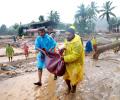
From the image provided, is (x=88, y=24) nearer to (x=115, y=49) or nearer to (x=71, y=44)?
(x=115, y=49)

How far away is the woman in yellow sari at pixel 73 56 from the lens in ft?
20.1

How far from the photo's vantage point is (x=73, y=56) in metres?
6.07

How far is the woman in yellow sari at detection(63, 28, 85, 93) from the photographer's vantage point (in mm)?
6119

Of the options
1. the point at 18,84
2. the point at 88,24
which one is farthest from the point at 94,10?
the point at 18,84

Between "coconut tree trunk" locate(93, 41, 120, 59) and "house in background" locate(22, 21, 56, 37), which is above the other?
"house in background" locate(22, 21, 56, 37)

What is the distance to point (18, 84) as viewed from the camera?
28.9 feet

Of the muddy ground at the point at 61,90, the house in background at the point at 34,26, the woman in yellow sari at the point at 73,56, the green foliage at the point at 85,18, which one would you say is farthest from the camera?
the green foliage at the point at 85,18

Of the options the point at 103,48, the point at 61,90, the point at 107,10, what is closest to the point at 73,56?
the point at 61,90

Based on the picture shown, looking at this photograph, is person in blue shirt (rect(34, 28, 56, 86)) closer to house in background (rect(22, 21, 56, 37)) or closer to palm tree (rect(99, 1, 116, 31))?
house in background (rect(22, 21, 56, 37))

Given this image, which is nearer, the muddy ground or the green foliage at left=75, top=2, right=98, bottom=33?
the muddy ground

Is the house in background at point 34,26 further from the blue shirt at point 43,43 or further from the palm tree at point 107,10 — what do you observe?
the blue shirt at point 43,43

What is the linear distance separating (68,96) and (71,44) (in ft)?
3.75

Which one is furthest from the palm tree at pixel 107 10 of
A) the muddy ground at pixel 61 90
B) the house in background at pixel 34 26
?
the muddy ground at pixel 61 90

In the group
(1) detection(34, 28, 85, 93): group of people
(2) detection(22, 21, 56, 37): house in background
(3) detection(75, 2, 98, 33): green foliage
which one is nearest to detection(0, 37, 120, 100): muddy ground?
(1) detection(34, 28, 85, 93): group of people
